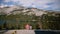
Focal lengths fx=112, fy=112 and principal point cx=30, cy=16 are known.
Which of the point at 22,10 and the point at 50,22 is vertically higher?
the point at 22,10

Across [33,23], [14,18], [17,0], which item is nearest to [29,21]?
[33,23]

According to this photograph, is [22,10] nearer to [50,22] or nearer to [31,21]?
[31,21]

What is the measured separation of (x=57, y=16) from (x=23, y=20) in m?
0.40

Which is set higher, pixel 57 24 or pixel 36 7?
pixel 36 7

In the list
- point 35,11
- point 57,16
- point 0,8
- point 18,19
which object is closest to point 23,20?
point 18,19

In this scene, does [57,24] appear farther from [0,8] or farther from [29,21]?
[0,8]

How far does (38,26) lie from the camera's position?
4.22ft

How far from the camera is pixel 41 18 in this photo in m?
1.30

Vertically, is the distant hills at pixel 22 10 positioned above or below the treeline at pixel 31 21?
above

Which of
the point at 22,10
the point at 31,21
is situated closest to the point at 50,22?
the point at 31,21

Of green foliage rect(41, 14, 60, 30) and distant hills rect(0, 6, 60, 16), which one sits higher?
distant hills rect(0, 6, 60, 16)

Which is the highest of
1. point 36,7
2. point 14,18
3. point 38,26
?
point 36,7

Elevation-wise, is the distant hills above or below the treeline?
above

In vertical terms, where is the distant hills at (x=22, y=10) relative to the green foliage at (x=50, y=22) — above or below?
above
